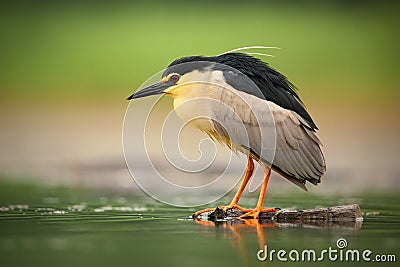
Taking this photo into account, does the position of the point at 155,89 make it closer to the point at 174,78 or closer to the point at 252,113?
the point at 174,78

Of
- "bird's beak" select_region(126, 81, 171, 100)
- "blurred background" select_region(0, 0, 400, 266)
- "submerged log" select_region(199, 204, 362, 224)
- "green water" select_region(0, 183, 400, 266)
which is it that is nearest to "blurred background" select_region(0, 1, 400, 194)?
"blurred background" select_region(0, 0, 400, 266)

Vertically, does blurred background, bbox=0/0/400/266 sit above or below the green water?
above

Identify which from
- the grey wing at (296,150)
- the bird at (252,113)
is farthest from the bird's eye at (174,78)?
the grey wing at (296,150)

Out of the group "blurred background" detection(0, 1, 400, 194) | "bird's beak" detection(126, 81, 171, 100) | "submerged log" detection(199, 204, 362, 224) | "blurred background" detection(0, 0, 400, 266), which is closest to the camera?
"submerged log" detection(199, 204, 362, 224)

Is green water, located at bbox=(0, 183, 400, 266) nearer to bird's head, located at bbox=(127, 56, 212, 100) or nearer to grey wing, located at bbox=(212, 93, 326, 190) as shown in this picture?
grey wing, located at bbox=(212, 93, 326, 190)

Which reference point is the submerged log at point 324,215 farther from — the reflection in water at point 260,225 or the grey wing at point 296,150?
the grey wing at point 296,150

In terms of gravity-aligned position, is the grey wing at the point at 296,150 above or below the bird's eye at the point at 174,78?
below

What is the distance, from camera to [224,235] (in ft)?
21.7

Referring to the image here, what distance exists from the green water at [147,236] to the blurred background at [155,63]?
4.11 metres

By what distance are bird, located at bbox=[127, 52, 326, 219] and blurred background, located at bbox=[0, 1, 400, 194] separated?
451 centimetres

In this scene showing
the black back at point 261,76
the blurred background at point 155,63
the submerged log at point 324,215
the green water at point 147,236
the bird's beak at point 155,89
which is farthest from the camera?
the blurred background at point 155,63

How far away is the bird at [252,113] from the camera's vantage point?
7.68 meters

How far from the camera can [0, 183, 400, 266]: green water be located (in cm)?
570

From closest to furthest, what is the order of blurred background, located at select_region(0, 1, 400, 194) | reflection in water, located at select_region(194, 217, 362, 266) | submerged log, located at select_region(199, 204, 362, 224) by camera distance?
reflection in water, located at select_region(194, 217, 362, 266) < submerged log, located at select_region(199, 204, 362, 224) < blurred background, located at select_region(0, 1, 400, 194)
